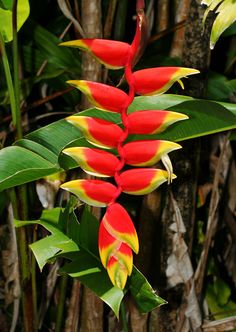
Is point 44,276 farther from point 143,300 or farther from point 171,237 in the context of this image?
point 143,300

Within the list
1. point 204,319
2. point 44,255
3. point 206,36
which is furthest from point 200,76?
point 204,319

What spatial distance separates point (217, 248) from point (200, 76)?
60 centimetres

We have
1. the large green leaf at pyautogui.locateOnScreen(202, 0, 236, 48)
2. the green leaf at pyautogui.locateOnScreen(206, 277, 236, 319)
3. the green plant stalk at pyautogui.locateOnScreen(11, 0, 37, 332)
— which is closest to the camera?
the large green leaf at pyautogui.locateOnScreen(202, 0, 236, 48)

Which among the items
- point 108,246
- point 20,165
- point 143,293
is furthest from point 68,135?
point 108,246

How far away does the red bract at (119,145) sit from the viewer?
0.59 metres

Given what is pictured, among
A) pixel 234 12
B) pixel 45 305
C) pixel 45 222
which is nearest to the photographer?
pixel 234 12

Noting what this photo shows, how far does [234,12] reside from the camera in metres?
0.70

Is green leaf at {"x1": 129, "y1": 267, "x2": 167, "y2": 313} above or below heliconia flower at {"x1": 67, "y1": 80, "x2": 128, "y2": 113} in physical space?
below

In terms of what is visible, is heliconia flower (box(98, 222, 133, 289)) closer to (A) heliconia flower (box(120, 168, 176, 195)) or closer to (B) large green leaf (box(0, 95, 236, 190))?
(A) heliconia flower (box(120, 168, 176, 195))

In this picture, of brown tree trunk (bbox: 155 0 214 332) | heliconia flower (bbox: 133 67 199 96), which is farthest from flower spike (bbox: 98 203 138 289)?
brown tree trunk (bbox: 155 0 214 332)

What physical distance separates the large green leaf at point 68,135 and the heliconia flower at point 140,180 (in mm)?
185

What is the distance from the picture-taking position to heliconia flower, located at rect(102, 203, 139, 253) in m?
0.58

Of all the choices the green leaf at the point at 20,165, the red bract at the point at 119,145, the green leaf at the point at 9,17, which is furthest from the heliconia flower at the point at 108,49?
the green leaf at the point at 9,17

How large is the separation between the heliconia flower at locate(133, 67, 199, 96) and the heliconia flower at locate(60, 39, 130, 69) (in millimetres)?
20
